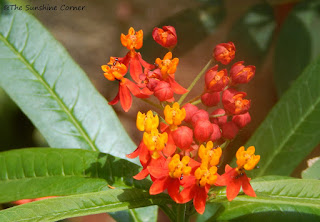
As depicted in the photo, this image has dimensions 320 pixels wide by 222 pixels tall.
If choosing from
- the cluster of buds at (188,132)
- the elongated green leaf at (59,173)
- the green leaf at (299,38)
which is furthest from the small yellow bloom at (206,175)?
the green leaf at (299,38)

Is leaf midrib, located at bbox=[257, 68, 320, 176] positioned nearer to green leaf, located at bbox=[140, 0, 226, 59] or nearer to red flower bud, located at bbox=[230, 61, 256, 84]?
red flower bud, located at bbox=[230, 61, 256, 84]

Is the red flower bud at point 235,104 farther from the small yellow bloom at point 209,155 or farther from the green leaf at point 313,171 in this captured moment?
the green leaf at point 313,171

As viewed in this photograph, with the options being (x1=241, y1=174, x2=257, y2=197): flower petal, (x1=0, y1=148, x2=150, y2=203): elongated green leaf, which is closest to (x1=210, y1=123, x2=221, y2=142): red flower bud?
(x1=241, y1=174, x2=257, y2=197): flower petal

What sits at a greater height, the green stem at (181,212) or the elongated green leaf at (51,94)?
the elongated green leaf at (51,94)

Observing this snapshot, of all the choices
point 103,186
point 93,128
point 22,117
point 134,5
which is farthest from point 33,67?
point 134,5

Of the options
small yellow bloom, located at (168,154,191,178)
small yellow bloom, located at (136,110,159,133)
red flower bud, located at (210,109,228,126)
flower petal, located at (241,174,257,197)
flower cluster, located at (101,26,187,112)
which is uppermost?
flower cluster, located at (101,26,187,112)

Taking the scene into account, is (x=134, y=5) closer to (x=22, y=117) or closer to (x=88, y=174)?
(x=22, y=117)

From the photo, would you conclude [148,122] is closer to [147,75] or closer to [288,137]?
[147,75]
